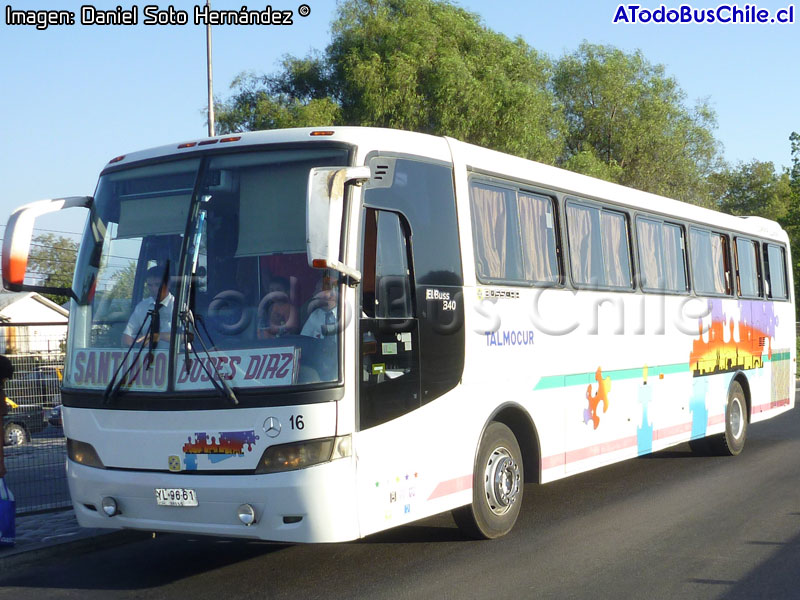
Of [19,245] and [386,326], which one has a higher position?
[19,245]

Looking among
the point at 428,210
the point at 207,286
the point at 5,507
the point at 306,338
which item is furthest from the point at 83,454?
the point at 428,210

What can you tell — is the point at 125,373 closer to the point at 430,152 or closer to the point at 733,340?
the point at 430,152

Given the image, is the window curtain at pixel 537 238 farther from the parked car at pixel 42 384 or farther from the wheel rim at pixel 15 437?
the wheel rim at pixel 15 437

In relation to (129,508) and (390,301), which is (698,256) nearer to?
(390,301)

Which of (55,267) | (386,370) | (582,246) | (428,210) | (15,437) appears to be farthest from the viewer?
(55,267)

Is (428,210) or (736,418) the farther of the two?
(736,418)

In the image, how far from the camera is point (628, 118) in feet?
153

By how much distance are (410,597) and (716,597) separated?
2014 millimetres

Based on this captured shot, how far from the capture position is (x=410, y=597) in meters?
6.82

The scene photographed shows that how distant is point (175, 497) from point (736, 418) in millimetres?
10001

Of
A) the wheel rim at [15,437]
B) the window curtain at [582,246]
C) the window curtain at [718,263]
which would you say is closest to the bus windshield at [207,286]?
the wheel rim at [15,437]

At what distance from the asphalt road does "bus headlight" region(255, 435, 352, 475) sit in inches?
37.8

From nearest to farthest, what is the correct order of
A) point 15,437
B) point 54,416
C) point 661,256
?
point 54,416, point 15,437, point 661,256

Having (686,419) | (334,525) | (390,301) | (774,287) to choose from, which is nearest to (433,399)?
(390,301)
